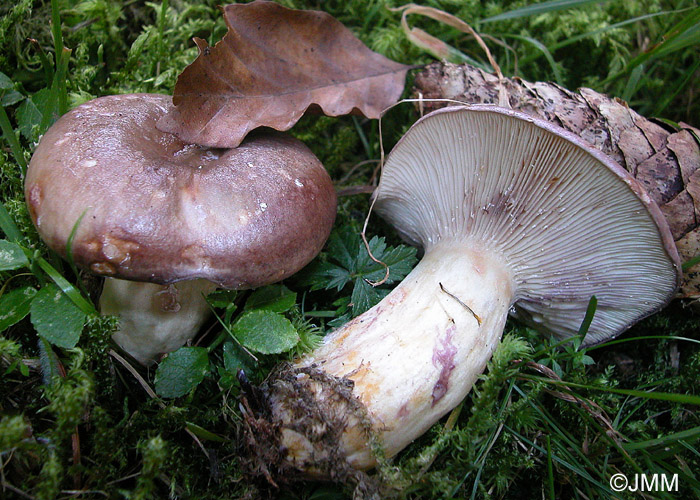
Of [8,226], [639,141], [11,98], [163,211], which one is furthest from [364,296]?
[11,98]

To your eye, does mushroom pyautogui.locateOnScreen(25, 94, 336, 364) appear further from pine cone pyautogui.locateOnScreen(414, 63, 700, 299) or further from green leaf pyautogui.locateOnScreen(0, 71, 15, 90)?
pine cone pyautogui.locateOnScreen(414, 63, 700, 299)

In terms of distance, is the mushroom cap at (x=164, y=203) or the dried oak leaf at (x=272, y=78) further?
the dried oak leaf at (x=272, y=78)

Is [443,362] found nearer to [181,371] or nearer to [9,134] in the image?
[181,371]

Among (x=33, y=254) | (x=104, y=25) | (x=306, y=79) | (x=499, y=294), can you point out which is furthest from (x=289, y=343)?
(x=104, y=25)

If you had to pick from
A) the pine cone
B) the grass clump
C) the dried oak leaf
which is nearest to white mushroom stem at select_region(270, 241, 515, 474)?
the grass clump

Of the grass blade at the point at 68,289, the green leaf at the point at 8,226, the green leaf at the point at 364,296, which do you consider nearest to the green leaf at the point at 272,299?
the green leaf at the point at 364,296

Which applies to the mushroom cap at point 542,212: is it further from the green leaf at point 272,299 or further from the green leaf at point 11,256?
the green leaf at point 11,256
